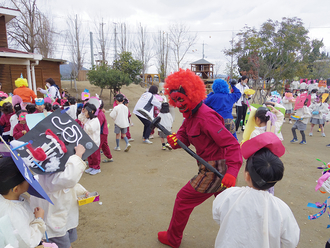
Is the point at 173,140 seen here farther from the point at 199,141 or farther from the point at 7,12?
the point at 7,12

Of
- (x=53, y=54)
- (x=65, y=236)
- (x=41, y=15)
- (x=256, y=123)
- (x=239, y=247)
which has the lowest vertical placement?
(x=65, y=236)

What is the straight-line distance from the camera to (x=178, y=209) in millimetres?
2482

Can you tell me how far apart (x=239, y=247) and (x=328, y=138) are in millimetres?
8853

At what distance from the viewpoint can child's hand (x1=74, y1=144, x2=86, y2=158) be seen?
211 cm

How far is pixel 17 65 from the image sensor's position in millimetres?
13867

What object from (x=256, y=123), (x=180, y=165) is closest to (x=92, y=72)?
(x=180, y=165)

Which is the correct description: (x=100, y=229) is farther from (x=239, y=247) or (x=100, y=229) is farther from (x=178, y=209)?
(x=239, y=247)

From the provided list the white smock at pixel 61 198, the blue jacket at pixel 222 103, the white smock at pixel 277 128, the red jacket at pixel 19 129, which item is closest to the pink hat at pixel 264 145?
the white smock at pixel 61 198

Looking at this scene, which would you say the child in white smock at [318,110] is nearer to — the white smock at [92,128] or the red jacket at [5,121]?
the white smock at [92,128]

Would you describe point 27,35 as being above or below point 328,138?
above

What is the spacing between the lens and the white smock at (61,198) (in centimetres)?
197

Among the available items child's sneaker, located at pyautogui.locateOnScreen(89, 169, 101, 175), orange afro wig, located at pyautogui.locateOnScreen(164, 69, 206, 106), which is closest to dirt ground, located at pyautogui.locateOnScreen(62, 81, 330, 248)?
child's sneaker, located at pyautogui.locateOnScreen(89, 169, 101, 175)

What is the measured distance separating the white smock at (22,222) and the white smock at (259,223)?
131cm

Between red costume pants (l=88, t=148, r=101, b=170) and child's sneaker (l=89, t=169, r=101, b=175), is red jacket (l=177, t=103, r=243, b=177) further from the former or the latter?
child's sneaker (l=89, t=169, r=101, b=175)
